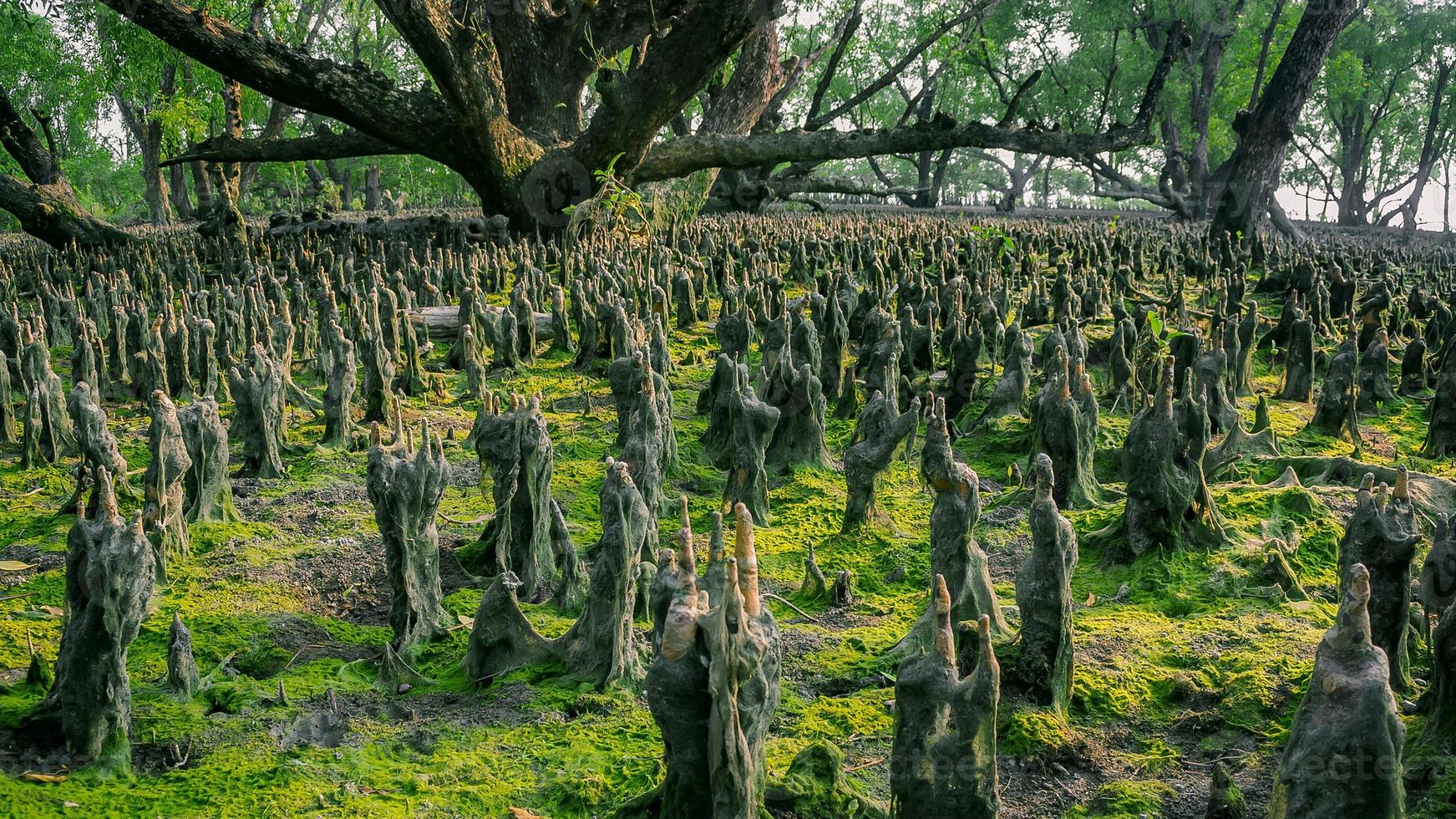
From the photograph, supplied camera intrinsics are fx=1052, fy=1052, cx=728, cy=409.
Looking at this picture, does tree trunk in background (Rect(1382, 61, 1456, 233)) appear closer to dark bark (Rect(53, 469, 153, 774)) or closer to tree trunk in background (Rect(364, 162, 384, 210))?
dark bark (Rect(53, 469, 153, 774))

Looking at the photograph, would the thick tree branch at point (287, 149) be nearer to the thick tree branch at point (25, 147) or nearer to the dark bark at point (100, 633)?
the thick tree branch at point (25, 147)

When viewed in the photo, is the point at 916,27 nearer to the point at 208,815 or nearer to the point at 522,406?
the point at 522,406

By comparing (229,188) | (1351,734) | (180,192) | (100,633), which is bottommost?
(100,633)

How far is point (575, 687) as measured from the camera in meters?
3.58

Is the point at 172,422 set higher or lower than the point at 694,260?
lower

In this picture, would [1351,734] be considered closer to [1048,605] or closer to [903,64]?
[1048,605]

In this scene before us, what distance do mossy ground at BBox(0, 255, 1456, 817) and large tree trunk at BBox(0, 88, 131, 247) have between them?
33.0ft

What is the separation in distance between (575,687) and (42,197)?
1385cm

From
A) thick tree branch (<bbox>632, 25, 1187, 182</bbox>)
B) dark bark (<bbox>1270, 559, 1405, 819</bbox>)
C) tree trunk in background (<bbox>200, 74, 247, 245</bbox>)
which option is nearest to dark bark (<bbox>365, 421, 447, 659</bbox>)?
dark bark (<bbox>1270, 559, 1405, 819</bbox>)

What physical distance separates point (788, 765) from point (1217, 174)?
86.9 ft

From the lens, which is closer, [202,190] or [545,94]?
[545,94]

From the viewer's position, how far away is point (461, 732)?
10.9 ft

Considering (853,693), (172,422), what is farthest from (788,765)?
(172,422)

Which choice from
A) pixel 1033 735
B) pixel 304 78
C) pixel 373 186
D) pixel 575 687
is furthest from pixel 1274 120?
pixel 373 186
